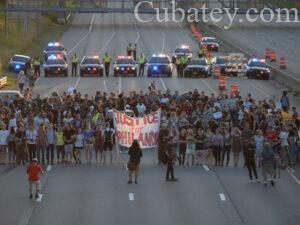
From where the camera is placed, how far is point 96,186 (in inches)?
1101

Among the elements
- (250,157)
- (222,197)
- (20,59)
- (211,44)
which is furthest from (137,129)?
(211,44)

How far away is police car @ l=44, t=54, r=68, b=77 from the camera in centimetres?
6312

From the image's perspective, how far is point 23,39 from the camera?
89.3 meters

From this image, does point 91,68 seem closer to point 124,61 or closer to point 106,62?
point 106,62

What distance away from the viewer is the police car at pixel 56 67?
63.1 m

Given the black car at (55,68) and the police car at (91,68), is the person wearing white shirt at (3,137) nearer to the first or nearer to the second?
the black car at (55,68)

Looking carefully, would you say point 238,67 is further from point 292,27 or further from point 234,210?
point 292,27

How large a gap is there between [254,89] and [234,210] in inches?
1278

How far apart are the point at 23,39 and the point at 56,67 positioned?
26878mm

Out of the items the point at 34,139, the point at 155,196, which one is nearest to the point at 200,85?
the point at 34,139

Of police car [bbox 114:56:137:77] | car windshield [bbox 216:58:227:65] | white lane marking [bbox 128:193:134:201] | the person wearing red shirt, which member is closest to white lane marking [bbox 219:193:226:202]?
white lane marking [bbox 128:193:134:201]

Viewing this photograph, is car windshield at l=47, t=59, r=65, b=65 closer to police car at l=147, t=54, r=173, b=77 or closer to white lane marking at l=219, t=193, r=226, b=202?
police car at l=147, t=54, r=173, b=77

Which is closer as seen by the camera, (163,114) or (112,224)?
(112,224)

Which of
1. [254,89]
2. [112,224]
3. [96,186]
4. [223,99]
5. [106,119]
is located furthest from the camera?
[254,89]
